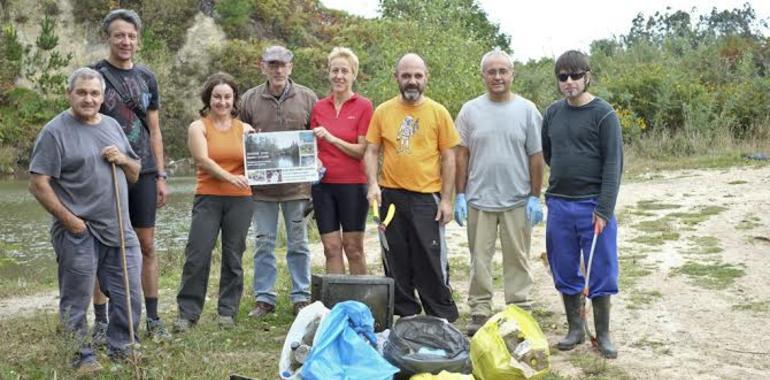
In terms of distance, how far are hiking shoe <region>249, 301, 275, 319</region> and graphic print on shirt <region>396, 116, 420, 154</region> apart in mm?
1635

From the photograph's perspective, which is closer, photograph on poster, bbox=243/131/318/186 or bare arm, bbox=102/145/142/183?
bare arm, bbox=102/145/142/183

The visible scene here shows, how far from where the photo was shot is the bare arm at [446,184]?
517 cm

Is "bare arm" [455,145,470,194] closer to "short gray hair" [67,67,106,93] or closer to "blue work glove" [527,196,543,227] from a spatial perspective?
"blue work glove" [527,196,543,227]

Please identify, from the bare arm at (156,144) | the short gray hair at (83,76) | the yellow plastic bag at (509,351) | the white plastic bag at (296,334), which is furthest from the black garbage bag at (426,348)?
the short gray hair at (83,76)

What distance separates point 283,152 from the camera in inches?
214

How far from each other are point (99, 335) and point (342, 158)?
1917 millimetres

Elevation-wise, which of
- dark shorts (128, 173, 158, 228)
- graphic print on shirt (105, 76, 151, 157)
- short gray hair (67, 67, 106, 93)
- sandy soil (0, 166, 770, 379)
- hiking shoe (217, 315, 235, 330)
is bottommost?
sandy soil (0, 166, 770, 379)

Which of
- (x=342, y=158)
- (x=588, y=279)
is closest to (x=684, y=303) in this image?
(x=588, y=279)

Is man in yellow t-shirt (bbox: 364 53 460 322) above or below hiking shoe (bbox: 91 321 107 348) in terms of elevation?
above

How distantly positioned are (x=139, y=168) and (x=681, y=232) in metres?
6.63

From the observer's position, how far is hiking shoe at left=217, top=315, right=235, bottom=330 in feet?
17.7

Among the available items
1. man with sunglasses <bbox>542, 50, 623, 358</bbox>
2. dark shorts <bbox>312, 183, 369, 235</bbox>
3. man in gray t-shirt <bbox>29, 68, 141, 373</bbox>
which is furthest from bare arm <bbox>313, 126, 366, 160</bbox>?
man in gray t-shirt <bbox>29, 68, 141, 373</bbox>

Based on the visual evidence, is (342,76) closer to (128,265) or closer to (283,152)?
(283,152)

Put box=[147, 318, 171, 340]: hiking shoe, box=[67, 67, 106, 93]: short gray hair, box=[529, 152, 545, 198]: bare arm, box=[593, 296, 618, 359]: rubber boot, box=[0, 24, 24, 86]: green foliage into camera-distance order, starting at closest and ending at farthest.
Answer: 1. box=[67, 67, 106, 93]: short gray hair
2. box=[593, 296, 618, 359]: rubber boot
3. box=[147, 318, 171, 340]: hiking shoe
4. box=[529, 152, 545, 198]: bare arm
5. box=[0, 24, 24, 86]: green foliage
